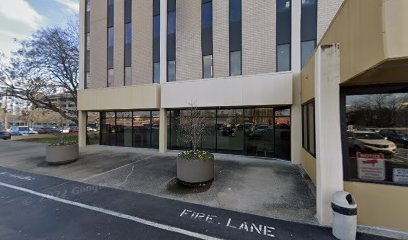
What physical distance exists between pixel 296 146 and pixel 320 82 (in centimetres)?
594

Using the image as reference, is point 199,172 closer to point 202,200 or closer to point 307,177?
point 202,200

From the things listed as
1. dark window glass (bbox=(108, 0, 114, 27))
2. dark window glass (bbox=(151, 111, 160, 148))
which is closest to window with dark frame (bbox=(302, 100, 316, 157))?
dark window glass (bbox=(151, 111, 160, 148))

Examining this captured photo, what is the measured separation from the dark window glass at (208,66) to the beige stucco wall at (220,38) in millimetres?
282

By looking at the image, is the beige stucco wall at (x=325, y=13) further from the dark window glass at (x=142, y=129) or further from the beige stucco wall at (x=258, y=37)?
the dark window glass at (x=142, y=129)

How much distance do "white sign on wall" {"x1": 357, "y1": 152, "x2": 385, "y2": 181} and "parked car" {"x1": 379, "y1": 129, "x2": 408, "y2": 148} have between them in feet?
1.50

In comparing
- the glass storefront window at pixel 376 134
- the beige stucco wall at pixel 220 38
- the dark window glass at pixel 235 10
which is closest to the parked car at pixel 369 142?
the glass storefront window at pixel 376 134

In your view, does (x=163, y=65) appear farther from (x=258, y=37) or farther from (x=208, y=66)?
(x=258, y=37)

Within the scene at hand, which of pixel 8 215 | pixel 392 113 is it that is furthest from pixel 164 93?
pixel 392 113

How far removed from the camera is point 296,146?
995 cm

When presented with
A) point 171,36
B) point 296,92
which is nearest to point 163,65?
point 171,36

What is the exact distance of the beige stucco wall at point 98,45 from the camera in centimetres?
1625

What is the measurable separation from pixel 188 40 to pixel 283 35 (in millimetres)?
5756

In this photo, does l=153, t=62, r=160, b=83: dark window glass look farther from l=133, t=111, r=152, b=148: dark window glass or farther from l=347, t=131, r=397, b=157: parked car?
l=347, t=131, r=397, b=157: parked car

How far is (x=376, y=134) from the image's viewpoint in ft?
16.5
